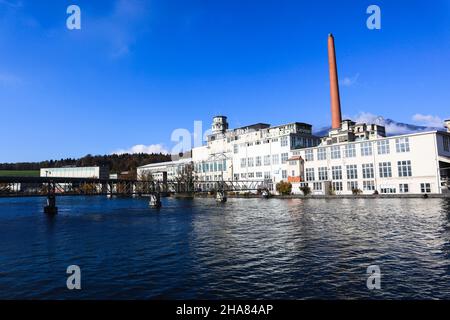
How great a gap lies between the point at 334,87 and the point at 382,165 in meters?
36.6

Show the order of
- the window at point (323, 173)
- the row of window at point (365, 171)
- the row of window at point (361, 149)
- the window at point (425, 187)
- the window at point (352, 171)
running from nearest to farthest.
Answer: the window at point (425, 187) < the row of window at point (365, 171) < the row of window at point (361, 149) < the window at point (352, 171) < the window at point (323, 173)

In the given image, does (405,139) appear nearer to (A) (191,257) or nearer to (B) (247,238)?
(B) (247,238)

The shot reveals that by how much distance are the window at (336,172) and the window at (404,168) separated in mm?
17319

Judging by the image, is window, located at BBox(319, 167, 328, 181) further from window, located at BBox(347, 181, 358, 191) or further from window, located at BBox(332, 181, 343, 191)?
window, located at BBox(347, 181, 358, 191)

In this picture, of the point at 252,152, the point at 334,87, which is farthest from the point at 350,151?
the point at 252,152

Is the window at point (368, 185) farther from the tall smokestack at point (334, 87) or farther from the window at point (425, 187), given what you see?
the tall smokestack at point (334, 87)

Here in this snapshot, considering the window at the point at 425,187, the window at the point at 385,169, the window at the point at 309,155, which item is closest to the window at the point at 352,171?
the window at the point at 385,169

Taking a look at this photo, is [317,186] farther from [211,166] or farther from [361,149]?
[211,166]

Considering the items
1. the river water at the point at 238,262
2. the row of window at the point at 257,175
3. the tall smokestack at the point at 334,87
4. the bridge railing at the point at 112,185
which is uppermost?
the tall smokestack at the point at 334,87

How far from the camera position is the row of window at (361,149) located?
9150cm

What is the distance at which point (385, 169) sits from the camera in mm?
94562
